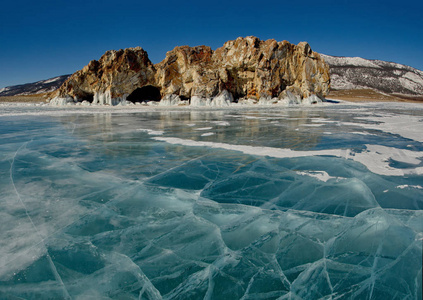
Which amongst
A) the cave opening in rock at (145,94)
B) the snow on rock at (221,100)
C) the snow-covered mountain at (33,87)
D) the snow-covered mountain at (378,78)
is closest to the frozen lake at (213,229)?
the snow on rock at (221,100)

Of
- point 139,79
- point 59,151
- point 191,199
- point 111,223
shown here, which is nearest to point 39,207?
point 111,223

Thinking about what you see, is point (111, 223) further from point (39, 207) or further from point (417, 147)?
Result: point (417, 147)

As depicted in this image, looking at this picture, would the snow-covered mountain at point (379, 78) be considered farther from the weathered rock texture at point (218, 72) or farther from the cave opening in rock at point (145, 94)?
the cave opening in rock at point (145, 94)

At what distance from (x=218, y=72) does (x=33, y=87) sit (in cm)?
17115

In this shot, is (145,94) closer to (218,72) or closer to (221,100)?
(218,72)

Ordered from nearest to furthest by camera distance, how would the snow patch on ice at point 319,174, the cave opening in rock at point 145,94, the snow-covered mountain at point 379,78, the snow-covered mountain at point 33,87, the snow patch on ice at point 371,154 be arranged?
the snow patch on ice at point 319,174 < the snow patch on ice at point 371,154 < the cave opening in rock at point 145,94 < the snow-covered mountain at point 379,78 < the snow-covered mountain at point 33,87

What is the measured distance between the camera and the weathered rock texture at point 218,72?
40594 mm

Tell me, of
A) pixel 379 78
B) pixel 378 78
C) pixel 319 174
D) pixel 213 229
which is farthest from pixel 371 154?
pixel 379 78

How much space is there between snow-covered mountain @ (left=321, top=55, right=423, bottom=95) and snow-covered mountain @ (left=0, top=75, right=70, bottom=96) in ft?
502

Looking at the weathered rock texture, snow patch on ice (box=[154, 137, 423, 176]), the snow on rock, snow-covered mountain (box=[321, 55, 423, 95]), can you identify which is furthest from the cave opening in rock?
snow-covered mountain (box=[321, 55, 423, 95])

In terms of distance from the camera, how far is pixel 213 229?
2.78 meters

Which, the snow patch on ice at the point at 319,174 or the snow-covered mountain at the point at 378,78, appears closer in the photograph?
the snow patch on ice at the point at 319,174

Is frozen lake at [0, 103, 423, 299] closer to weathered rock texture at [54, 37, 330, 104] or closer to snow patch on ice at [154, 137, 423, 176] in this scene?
snow patch on ice at [154, 137, 423, 176]

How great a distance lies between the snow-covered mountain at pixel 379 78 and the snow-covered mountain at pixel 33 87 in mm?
152996
